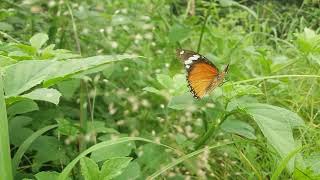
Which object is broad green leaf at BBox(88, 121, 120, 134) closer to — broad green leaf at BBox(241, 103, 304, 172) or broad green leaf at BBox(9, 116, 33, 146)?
broad green leaf at BBox(9, 116, 33, 146)

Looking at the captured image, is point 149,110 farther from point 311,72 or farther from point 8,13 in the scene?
point 311,72

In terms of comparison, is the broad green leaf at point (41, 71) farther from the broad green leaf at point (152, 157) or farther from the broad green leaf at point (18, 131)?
the broad green leaf at point (152, 157)

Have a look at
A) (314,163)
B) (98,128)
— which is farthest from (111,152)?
(314,163)

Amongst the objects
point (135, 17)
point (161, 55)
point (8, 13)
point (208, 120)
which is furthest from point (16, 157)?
point (161, 55)

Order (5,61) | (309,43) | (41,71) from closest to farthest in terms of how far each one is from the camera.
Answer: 1. (41,71)
2. (5,61)
3. (309,43)

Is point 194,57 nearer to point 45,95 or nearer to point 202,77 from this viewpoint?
point 202,77

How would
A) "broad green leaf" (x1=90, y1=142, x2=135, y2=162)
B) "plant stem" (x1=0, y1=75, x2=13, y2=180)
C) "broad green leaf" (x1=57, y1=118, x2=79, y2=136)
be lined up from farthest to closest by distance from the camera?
1. "broad green leaf" (x1=57, y1=118, x2=79, y2=136)
2. "broad green leaf" (x1=90, y1=142, x2=135, y2=162)
3. "plant stem" (x1=0, y1=75, x2=13, y2=180)

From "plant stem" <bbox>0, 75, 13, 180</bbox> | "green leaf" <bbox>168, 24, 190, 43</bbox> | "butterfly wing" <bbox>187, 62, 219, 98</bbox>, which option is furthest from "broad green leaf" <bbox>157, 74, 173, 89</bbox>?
"green leaf" <bbox>168, 24, 190, 43</bbox>
